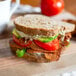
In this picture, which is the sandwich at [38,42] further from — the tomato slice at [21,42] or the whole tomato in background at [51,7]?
the whole tomato in background at [51,7]

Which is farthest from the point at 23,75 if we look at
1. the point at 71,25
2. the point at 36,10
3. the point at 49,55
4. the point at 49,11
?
the point at 36,10

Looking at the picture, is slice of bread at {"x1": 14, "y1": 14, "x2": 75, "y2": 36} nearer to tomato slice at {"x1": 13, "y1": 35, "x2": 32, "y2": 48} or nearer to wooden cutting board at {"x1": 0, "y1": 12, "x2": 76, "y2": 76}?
tomato slice at {"x1": 13, "y1": 35, "x2": 32, "y2": 48}

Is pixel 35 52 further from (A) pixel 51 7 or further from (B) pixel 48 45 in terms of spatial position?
(A) pixel 51 7

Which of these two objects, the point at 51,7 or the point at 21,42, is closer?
the point at 21,42

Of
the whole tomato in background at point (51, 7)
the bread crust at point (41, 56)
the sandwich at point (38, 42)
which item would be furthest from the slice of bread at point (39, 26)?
the whole tomato in background at point (51, 7)

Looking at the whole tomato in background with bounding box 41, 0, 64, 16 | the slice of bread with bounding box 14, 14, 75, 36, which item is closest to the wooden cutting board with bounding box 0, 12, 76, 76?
the slice of bread with bounding box 14, 14, 75, 36

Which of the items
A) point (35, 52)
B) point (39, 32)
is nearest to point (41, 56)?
point (35, 52)

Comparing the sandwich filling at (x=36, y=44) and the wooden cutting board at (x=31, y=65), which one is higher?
the sandwich filling at (x=36, y=44)
